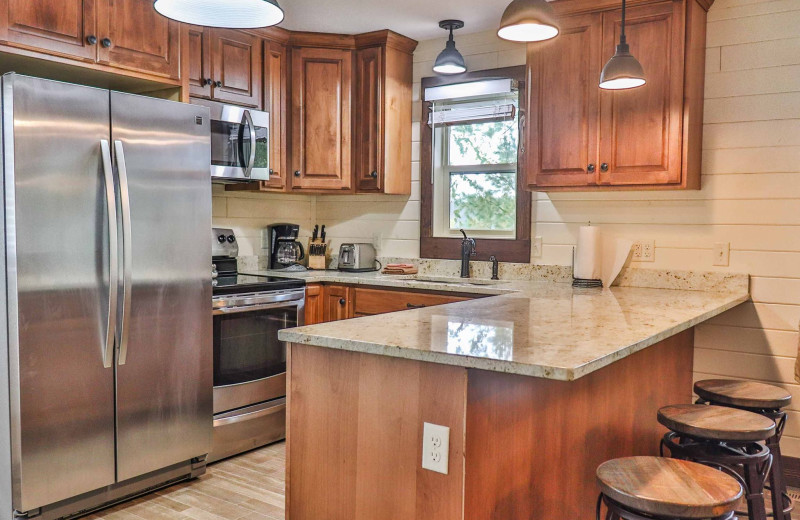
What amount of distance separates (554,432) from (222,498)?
64.5 inches

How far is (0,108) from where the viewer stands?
2.52 metres

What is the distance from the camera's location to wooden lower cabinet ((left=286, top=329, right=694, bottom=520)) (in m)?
1.57

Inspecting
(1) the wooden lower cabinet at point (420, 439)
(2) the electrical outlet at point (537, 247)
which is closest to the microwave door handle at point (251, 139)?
(2) the electrical outlet at point (537, 247)

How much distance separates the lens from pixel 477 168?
4.22 m

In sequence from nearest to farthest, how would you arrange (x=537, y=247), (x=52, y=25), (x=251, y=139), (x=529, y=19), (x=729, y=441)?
1. (x=729, y=441)
2. (x=529, y=19)
3. (x=52, y=25)
4. (x=251, y=139)
5. (x=537, y=247)

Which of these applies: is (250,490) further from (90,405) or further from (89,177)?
(89,177)

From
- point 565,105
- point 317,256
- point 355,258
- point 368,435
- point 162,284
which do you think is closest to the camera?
point 368,435

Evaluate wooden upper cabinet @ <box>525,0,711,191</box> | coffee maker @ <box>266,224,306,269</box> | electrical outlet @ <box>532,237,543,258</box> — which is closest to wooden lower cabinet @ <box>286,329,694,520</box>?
wooden upper cabinet @ <box>525,0,711,191</box>

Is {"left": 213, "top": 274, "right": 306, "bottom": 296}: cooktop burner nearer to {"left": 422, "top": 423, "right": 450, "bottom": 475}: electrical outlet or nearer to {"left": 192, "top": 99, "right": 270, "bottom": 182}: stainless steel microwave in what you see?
{"left": 192, "top": 99, "right": 270, "bottom": 182}: stainless steel microwave

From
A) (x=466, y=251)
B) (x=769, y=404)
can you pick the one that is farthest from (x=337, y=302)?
(x=769, y=404)

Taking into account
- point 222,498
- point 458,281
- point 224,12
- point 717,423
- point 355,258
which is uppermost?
point 224,12

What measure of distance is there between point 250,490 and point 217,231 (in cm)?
165

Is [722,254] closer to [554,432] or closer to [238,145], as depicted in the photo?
[554,432]

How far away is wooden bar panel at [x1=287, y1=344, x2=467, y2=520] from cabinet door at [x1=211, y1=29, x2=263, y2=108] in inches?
94.3
